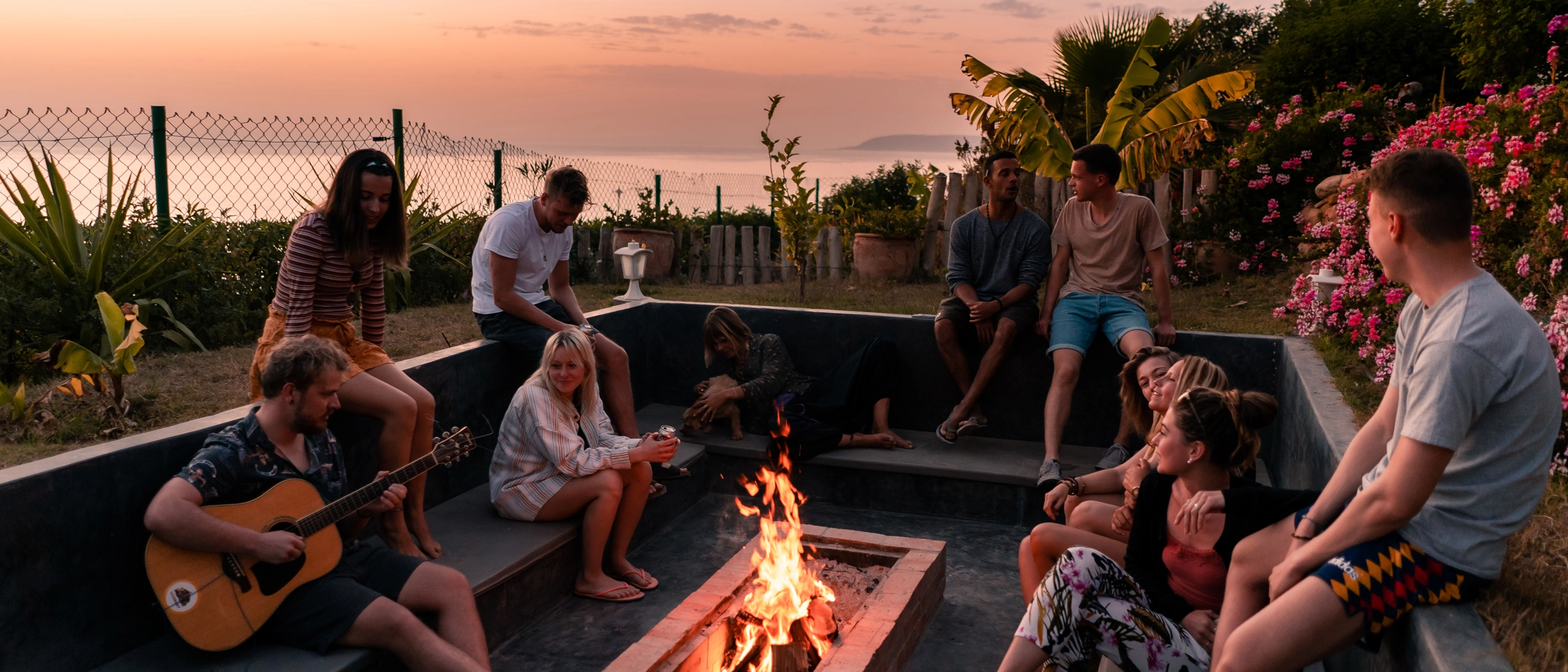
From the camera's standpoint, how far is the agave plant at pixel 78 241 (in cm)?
585

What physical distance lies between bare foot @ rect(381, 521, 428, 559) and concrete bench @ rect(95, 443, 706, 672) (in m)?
0.18

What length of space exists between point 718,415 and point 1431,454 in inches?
168

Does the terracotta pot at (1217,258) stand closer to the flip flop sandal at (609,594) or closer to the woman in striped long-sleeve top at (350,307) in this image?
the flip flop sandal at (609,594)

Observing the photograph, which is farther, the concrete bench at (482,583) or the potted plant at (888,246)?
the potted plant at (888,246)

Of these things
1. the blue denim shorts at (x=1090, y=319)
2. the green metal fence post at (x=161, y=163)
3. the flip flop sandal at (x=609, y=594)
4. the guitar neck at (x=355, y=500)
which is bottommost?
the flip flop sandal at (x=609, y=594)

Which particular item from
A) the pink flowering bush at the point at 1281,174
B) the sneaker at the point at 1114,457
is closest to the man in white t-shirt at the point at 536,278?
the sneaker at the point at 1114,457

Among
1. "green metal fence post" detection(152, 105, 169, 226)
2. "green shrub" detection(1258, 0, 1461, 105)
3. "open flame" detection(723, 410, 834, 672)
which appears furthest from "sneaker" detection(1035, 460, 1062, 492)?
"green shrub" detection(1258, 0, 1461, 105)

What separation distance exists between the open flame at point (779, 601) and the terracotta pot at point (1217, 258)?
800cm

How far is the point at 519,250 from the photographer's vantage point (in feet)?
17.5

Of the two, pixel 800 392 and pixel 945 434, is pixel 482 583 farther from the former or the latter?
pixel 945 434

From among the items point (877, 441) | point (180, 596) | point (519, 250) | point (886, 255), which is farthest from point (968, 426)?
point (886, 255)

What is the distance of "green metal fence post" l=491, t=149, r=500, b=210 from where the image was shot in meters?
10.6

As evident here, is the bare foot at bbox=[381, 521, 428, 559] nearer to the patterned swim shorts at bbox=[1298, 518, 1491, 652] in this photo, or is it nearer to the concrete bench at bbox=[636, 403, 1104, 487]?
the concrete bench at bbox=[636, 403, 1104, 487]

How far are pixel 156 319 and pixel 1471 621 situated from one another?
289 inches
